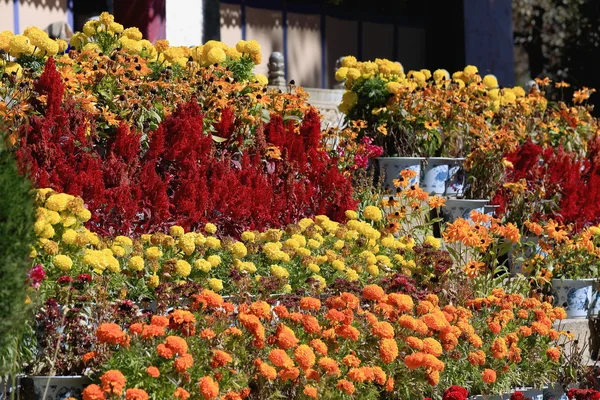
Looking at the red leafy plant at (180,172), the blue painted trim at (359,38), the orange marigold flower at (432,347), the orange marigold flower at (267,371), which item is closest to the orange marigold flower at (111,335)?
the orange marigold flower at (267,371)

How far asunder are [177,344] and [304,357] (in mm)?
630

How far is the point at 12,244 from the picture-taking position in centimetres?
369

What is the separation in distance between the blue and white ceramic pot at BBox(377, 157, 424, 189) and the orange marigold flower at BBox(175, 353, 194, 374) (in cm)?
451

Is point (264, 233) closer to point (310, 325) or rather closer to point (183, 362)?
point (310, 325)

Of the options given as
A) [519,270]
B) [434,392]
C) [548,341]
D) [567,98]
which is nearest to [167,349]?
[434,392]

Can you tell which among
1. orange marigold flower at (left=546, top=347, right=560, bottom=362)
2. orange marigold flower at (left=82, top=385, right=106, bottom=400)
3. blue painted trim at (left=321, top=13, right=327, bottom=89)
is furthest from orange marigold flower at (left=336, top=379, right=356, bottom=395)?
blue painted trim at (left=321, top=13, right=327, bottom=89)

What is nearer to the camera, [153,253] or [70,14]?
[153,253]

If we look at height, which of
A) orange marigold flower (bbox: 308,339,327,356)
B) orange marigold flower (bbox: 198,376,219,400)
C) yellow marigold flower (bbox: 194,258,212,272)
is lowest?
orange marigold flower (bbox: 198,376,219,400)

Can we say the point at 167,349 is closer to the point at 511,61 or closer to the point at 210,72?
the point at 210,72

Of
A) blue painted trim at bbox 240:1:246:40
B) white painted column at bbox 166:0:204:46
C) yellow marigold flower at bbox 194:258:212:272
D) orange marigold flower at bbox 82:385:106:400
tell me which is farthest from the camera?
blue painted trim at bbox 240:1:246:40

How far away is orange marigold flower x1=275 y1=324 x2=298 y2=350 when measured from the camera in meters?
4.43

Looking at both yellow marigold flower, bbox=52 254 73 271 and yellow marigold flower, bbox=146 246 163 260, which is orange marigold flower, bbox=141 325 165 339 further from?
yellow marigold flower, bbox=146 246 163 260

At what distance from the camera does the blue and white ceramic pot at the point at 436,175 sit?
8562 millimetres

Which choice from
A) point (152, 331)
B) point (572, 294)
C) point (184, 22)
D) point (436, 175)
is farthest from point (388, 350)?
point (184, 22)
